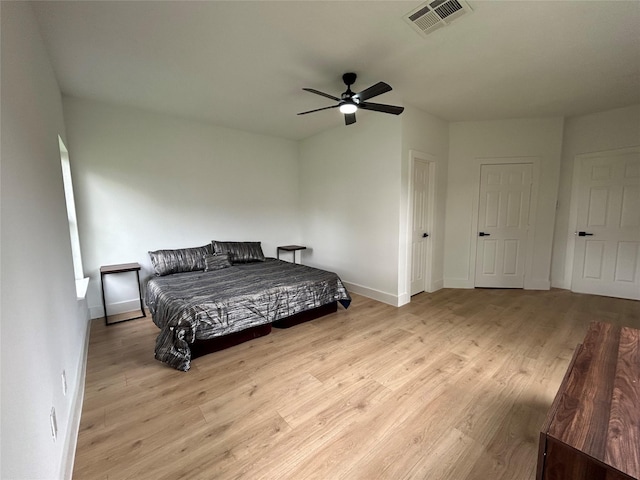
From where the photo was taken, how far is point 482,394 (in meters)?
2.02

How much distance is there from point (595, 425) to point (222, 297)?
262 centimetres

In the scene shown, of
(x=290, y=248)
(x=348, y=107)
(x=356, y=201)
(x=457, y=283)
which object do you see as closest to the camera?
(x=348, y=107)

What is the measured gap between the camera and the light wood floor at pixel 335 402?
1.50 metres

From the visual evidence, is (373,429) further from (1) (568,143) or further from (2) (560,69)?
(1) (568,143)

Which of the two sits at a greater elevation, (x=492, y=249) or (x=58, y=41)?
(x=58, y=41)

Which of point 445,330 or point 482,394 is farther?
point 445,330

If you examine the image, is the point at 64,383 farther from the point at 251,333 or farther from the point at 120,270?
the point at 120,270

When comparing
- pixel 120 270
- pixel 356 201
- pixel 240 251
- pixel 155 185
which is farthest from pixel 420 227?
pixel 120 270

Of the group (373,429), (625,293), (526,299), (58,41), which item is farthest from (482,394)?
(58,41)

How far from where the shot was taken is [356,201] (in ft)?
14.0

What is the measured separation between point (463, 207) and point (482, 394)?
10.6 feet

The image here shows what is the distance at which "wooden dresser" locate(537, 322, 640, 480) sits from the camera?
2.69 feet

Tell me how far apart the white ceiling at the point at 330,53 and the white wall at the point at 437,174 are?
0.97 ft

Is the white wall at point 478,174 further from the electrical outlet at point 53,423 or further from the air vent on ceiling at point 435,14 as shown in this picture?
the electrical outlet at point 53,423
